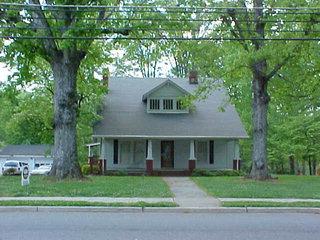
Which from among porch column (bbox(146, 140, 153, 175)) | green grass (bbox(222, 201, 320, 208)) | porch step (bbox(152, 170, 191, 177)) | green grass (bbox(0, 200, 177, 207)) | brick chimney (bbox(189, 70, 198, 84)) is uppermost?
brick chimney (bbox(189, 70, 198, 84))

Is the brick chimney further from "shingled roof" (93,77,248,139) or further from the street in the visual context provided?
the street

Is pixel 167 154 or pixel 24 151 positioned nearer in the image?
pixel 167 154

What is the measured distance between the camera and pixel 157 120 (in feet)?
113

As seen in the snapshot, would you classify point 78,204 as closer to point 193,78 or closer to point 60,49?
point 60,49

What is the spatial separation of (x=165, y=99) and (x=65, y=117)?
46.2 ft

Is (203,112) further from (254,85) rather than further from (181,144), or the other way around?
(254,85)

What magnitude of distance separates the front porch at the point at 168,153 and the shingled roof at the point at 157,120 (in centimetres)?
114

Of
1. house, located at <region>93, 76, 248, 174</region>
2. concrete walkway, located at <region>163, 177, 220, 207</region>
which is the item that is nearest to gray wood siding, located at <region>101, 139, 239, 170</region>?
house, located at <region>93, 76, 248, 174</region>

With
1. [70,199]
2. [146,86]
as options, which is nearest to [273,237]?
[70,199]

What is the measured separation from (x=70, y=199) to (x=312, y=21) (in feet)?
38.7

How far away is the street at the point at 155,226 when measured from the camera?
32.1ft

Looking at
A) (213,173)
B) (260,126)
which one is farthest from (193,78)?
(260,126)

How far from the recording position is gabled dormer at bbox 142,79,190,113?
34.9m

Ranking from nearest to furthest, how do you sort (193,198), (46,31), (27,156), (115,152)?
(193,198)
(46,31)
(115,152)
(27,156)
